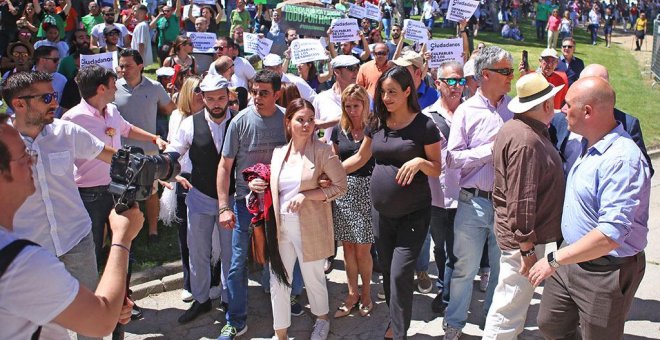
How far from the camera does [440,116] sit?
5.49 m

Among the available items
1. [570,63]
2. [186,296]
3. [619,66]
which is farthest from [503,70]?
[619,66]

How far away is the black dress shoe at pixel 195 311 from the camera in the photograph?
5.54 m

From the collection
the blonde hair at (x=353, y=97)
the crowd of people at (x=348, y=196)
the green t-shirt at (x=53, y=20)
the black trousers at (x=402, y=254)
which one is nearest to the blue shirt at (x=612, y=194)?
the crowd of people at (x=348, y=196)

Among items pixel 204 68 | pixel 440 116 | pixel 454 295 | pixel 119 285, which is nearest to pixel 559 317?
pixel 454 295

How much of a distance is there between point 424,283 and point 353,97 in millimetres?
1926

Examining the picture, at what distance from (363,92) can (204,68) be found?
631 centimetres

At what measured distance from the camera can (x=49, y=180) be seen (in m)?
3.97

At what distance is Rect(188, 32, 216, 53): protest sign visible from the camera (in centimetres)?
1063

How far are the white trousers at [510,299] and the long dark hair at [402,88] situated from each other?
1257mm

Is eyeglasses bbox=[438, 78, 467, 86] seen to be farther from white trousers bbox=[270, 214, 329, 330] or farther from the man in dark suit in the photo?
white trousers bbox=[270, 214, 329, 330]

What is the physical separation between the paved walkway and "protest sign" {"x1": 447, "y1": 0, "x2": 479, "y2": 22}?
4946 millimetres

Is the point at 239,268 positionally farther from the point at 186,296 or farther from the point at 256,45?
the point at 256,45

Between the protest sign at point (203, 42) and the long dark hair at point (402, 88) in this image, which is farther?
the protest sign at point (203, 42)

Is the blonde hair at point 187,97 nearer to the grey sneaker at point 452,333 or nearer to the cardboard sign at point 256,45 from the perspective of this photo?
the grey sneaker at point 452,333
